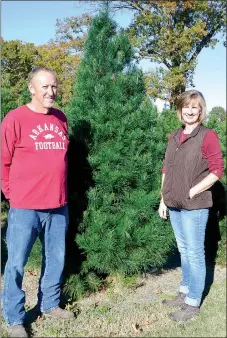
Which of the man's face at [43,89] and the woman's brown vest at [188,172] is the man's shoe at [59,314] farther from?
the man's face at [43,89]

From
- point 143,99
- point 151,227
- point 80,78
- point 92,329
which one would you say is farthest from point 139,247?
point 80,78

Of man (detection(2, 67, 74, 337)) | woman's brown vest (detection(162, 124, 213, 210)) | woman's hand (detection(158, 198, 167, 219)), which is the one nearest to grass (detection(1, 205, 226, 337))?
man (detection(2, 67, 74, 337))

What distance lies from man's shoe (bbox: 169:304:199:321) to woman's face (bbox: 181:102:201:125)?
5.51 feet

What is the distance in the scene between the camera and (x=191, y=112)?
3.62 m

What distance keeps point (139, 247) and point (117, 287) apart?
1.76ft

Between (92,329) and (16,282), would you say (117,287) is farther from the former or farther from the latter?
(16,282)

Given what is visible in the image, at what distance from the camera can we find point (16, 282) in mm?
3285

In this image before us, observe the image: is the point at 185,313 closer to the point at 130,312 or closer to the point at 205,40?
the point at 130,312

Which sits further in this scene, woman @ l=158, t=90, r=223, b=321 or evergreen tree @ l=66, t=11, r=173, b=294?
evergreen tree @ l=66, t=11, r=173, b=294

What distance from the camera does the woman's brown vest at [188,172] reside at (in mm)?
3553

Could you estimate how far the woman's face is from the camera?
359 cm

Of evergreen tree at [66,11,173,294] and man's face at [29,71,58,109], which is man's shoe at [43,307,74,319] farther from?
man's face at [29,71,58,109]

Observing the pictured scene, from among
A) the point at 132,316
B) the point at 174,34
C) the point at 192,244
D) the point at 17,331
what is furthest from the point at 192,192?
the point at 174,34

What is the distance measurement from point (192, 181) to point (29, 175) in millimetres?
1380
